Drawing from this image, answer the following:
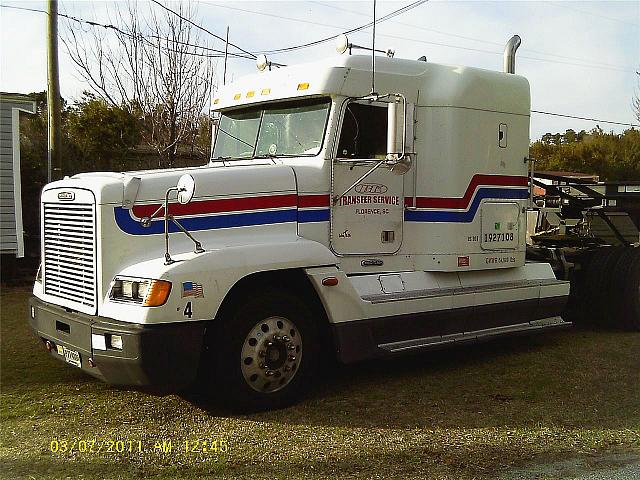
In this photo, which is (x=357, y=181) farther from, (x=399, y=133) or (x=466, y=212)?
(x=466, y=212)

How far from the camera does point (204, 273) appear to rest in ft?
17.9

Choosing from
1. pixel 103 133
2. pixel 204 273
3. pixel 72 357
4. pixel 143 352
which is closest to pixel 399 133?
pixel 204 273

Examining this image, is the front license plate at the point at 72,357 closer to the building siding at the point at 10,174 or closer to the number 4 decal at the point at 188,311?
the number 4 decal at the point at 188,311

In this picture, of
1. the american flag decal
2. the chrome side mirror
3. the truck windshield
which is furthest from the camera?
the truck windshield

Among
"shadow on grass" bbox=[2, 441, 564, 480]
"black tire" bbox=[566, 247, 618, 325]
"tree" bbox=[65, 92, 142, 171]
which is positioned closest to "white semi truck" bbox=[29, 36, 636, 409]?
"shadow on grass" bbox=[2, 441, 564, 480]

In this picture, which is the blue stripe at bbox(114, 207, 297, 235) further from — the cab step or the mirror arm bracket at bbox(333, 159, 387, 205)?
the cab step

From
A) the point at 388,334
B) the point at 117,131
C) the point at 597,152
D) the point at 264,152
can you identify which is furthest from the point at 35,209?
the point at 597,152

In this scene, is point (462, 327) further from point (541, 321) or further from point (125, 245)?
point (125, 245)

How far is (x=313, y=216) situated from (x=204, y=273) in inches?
54.9

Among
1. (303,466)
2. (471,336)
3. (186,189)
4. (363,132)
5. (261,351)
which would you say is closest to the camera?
(303,466)

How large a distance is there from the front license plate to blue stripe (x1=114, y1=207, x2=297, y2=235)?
41.4 inches

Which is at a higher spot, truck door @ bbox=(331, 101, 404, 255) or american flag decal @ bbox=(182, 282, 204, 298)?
truck door @ bbox=(331, 101, 404, 255)

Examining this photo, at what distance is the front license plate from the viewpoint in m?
5.64

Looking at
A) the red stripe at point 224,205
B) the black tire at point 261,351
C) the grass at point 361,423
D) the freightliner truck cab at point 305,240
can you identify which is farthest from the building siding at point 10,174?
the black tire at point 261,351
